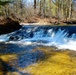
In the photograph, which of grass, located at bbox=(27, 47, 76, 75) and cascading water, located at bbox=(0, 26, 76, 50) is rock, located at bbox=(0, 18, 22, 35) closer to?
cascading water, located at bbox=(0, 26, 76, 50)

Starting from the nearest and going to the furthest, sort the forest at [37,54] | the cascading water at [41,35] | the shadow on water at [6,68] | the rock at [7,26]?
the shadow on water at [6,68], the forest at [37,54], the cascading water at [41,35], the rock at [7,26]

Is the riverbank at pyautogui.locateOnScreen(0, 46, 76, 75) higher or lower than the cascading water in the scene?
higher

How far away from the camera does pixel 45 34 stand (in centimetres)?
1950

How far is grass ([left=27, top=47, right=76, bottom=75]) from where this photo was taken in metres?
8.18

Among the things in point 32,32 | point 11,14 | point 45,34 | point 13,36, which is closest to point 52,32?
point 45,34

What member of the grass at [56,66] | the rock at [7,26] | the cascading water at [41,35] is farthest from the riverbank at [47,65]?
the rock at [7,26]

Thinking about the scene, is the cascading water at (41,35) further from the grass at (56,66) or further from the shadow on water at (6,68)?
the shadow on water at (6,68)

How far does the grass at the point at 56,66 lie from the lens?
818 centimetres

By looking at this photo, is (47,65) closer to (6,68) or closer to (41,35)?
(6,68)

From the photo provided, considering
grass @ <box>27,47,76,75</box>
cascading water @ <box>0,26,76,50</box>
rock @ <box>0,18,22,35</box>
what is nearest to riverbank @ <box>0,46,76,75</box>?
grass @ <box>27,47,76,75</box>

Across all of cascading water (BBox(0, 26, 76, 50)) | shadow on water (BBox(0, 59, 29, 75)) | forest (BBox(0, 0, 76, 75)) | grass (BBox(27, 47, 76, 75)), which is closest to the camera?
grass (BBox(27, 47, 76, 75))

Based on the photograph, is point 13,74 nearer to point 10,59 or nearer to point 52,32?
point 10,59

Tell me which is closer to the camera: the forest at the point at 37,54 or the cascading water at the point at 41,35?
the forest at the point at 37,54

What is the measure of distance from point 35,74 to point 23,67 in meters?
1.05
